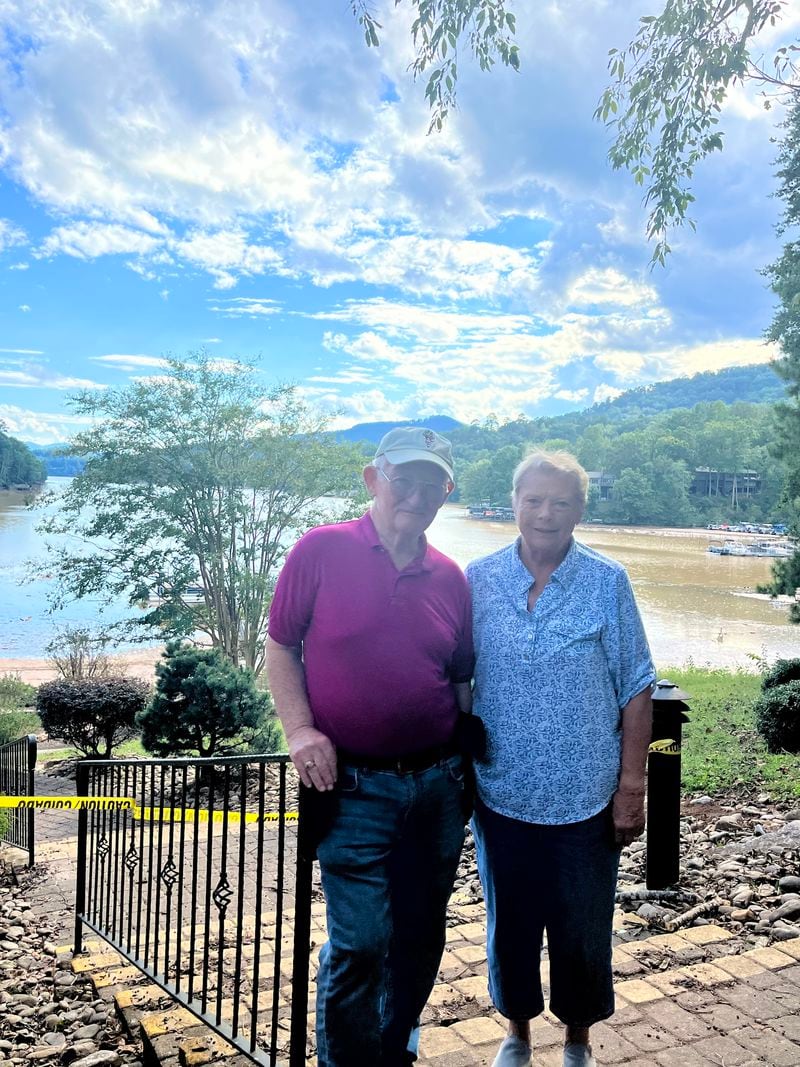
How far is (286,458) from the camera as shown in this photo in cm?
1850

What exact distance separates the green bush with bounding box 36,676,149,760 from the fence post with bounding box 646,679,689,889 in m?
8.33

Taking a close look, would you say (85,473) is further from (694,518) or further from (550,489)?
(694,518)

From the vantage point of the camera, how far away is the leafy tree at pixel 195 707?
910 centimetres

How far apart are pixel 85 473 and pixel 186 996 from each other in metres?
17.4

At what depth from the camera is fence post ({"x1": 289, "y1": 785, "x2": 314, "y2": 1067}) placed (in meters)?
1.93

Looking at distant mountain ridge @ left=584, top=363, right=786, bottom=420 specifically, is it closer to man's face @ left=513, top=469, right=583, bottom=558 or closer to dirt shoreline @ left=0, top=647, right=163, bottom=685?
dirt shoreline @ left=0, top=647, right=163, bottom=685

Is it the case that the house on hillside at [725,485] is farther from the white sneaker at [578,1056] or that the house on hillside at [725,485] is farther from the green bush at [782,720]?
the white sneaker at [578,1056]

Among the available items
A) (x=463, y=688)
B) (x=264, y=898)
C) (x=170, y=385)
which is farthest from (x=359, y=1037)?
(x=170, y=385)

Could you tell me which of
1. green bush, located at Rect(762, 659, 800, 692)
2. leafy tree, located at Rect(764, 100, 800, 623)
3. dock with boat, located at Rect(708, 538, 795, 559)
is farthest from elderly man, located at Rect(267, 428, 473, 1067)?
dock with boat, located at Rect(708, 538, 795, 559)

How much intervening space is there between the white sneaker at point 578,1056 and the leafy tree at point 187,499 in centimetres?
1619

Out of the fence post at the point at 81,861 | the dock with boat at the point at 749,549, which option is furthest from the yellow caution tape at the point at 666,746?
the dock with boat at the point at 749,549

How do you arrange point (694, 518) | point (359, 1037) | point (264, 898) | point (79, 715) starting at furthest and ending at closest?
1. point (694, 518)
2. point (79, 715)
3. point (264, 898)
4. point (359, 1037)

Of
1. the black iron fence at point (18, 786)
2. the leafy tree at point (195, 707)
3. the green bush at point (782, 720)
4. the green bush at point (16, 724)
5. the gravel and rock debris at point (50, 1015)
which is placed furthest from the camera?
the green bush at point (16, 724)

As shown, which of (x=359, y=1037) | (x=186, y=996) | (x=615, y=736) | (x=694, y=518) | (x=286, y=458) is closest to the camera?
(x=359, y=1037)
